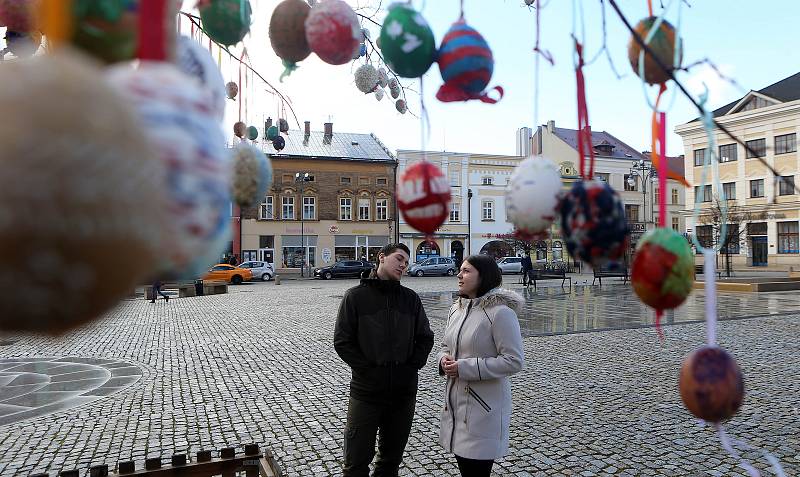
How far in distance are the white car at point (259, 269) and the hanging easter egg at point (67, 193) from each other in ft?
97.2

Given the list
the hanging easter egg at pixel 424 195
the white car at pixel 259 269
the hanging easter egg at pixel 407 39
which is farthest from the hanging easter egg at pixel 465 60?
the white car at pixel 259 269

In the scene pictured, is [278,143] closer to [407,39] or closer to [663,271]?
[407,39]

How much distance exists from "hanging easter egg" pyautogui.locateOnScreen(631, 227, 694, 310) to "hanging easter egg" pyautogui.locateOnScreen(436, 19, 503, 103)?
39 centimetres

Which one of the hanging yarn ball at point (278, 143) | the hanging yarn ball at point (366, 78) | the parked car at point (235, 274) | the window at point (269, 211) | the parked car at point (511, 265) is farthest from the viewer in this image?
the parked car at point (511, 265)

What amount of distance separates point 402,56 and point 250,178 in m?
0.33

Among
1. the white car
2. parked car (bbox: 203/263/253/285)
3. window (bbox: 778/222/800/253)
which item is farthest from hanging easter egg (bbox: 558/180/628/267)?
window (bbox: 778/222/800/253)

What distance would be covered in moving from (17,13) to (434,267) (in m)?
31.5

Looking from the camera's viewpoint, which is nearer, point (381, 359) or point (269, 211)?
point (381, 359)

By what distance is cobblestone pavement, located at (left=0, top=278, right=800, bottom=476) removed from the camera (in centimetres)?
432

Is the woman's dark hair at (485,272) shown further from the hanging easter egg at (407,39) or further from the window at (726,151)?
the window at (726,151)

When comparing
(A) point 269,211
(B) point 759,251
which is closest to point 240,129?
(A) point 269,211

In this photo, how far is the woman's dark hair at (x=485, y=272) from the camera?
3.20 meters

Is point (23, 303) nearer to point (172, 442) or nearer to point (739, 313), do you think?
point (172, 442)

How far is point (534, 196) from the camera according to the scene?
908 mm
